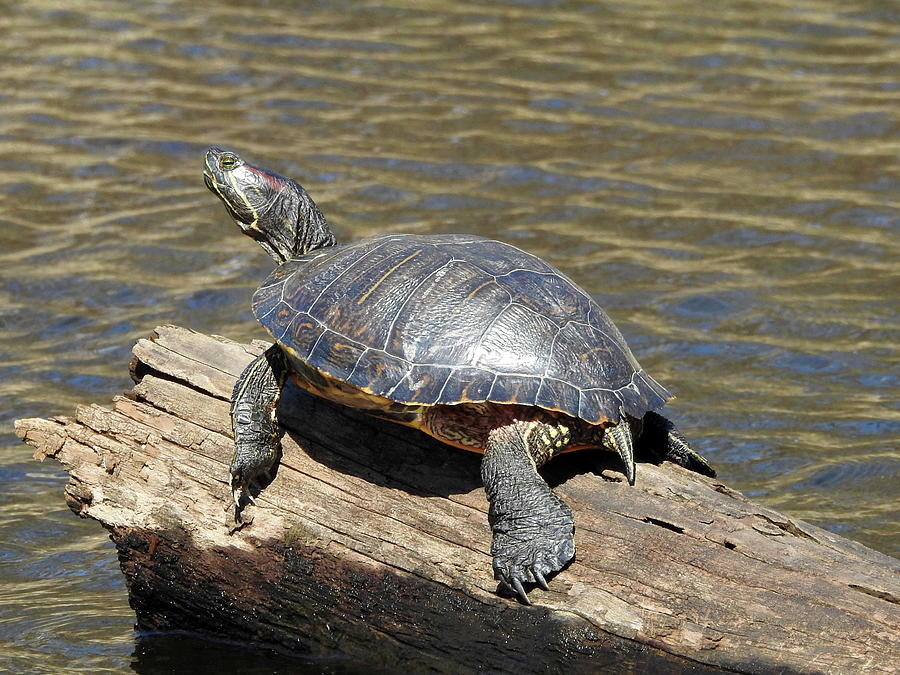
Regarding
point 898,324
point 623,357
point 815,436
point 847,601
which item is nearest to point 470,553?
point 623,357

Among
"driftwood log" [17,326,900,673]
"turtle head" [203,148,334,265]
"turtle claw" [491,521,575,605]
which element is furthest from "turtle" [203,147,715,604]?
"turtle head" [203,148,334,265]

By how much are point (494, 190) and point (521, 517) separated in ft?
18.0

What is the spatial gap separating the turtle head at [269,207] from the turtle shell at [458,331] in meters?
0.59

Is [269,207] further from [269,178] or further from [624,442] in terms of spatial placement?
→ [624,442]

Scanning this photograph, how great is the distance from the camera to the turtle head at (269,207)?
18.2 feet

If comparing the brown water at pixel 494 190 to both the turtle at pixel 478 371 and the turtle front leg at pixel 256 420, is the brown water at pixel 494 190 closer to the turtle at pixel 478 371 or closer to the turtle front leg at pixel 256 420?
the turtle front leg at pixel 256 420

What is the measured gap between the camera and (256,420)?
4.68m

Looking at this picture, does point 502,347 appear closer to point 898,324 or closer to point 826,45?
point 898,324

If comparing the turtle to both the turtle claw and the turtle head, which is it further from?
the turtle head

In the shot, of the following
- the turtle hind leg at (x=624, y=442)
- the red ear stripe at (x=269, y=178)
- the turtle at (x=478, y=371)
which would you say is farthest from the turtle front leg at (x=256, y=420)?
the turtle hind leg at (x=624, y=442)

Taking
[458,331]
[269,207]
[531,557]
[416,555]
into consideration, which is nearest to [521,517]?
[531,557]

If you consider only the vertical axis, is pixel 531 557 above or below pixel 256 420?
below

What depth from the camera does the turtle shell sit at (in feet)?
14.5

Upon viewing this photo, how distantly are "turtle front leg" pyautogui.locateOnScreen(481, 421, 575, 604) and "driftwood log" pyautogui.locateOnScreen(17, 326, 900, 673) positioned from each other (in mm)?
91
